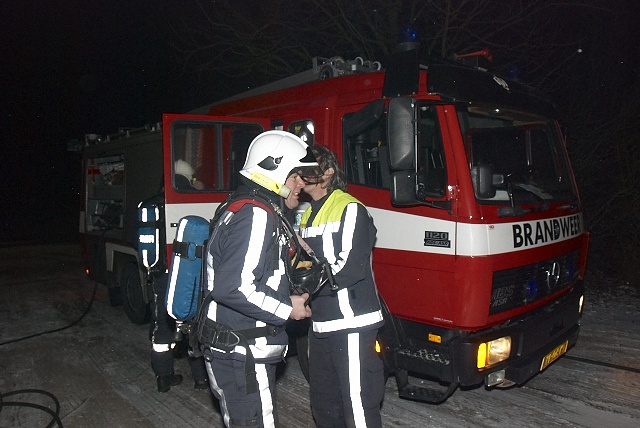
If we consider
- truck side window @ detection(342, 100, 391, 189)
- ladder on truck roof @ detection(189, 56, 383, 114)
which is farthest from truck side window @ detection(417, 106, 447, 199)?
ladder on truck roof @ detection(189, 56, 383, 114)

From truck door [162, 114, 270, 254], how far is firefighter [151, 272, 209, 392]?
424 millimetres

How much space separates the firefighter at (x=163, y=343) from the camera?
4699 mm

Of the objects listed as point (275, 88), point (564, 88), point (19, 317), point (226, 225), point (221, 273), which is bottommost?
point (19, 317)

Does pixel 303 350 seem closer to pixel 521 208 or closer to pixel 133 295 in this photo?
pixel 521 208

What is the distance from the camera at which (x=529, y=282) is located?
13.5 ft

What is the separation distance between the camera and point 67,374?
554cm

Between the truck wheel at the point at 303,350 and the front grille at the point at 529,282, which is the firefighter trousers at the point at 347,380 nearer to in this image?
the front grille at the point at 529,282

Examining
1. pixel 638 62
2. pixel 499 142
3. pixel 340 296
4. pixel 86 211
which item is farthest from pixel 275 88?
pixel 638 62

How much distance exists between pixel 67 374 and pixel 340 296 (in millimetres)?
3678

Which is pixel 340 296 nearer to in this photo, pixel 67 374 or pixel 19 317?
pixel 67 374

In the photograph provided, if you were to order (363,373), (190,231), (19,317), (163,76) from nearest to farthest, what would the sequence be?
(363,373) < (190,231) < (19,317) < (163,76)

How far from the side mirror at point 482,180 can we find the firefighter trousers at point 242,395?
1918mm

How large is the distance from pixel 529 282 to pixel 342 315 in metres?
1.70

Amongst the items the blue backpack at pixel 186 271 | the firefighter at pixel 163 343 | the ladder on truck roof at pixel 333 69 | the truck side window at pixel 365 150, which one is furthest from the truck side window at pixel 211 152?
the blue backpack at pixel 186 271
